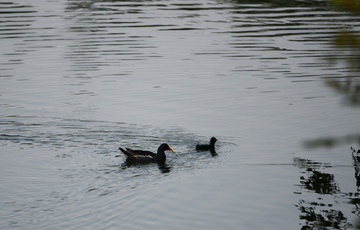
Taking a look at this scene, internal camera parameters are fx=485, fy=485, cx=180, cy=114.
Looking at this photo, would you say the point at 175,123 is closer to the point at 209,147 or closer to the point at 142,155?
the point at 209,147

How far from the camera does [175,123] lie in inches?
554

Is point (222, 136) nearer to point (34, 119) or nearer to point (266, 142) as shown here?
point (266, 142)

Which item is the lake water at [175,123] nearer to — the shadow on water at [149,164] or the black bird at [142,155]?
the shadow on water at [149,164]

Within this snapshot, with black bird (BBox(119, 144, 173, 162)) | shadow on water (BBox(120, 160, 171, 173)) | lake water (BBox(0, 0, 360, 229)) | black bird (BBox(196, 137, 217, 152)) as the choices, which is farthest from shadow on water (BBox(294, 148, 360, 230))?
black bird (BBox(119, 144, 173, 162))

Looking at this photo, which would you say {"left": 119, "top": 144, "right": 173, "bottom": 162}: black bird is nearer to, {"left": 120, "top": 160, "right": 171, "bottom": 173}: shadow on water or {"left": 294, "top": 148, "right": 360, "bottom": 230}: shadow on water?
{"left": 120, "top": 160, "right": 171, "bottom": 173}: shadow on water

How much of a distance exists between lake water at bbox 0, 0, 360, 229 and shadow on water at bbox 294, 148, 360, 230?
0.04 m

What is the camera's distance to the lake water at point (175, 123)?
838 cm

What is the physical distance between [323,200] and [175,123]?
20.8 feet

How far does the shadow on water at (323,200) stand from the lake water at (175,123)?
0.12ft

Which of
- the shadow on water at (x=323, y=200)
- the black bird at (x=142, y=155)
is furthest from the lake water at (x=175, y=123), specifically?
the black bird at (x=142, y=155)

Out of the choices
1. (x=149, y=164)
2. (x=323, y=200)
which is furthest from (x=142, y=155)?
(x=323, y=200)

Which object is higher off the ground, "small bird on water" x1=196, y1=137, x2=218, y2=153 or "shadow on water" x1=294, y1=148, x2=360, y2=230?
"small bird on water" x1=196, y1=137, x2=218, y2=153

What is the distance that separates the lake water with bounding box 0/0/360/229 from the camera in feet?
27.5

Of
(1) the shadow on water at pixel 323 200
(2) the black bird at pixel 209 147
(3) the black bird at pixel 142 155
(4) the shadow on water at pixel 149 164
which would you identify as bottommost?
(1) the shadow on water at pixel 323 200
